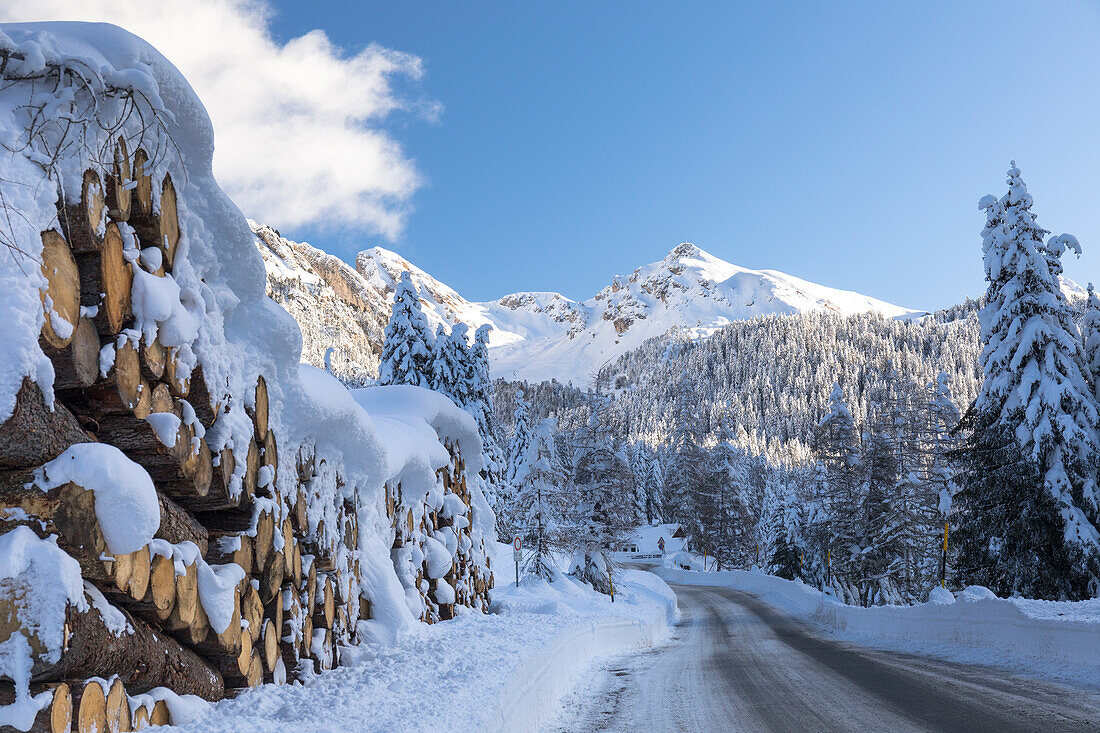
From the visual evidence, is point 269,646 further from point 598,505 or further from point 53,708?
point 598,505

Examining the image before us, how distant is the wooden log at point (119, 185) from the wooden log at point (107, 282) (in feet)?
0.28

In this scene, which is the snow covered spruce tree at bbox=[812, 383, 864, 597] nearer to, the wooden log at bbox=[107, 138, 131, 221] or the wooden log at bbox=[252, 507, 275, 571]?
the wooden log at bbox=[252, 507, 275, 571]

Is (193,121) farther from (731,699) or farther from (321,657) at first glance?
(731,699)

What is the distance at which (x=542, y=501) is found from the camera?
74.0 feet

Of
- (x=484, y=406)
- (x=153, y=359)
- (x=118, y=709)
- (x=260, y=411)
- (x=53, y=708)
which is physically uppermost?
(x=484, y=406)

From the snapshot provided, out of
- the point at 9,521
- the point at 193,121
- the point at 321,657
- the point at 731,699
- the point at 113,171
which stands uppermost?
the point at 193,121

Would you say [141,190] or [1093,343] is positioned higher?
[1093,343]

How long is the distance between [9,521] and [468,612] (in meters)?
8.28

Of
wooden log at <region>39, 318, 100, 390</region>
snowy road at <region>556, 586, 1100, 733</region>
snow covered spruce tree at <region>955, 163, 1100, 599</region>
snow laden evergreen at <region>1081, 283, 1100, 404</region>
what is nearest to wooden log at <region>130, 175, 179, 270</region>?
wooden log at <region>39, 318, 100, 390</region>

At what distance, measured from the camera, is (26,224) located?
9.71 feet

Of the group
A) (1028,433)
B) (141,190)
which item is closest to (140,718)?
(141,190)

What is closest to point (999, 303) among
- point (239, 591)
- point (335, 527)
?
point (335, 527)

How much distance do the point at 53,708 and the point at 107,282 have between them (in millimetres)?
1852

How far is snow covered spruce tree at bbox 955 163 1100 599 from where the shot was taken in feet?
55.4
